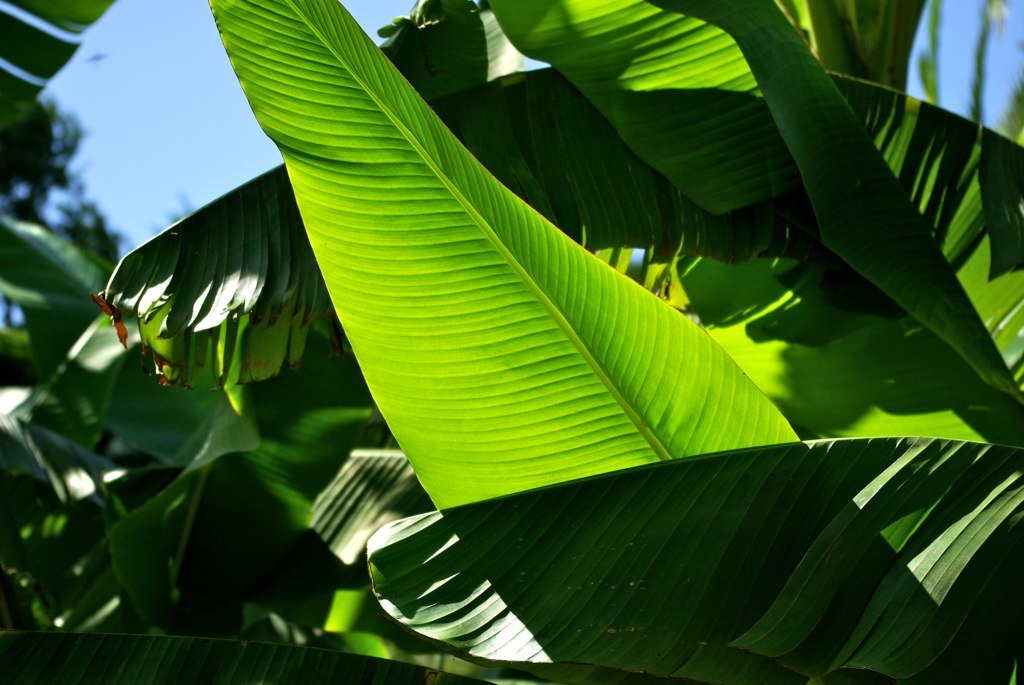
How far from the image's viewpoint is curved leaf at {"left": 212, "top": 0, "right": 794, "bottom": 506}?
77cm

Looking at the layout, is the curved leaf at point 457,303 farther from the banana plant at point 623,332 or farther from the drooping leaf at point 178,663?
the drooping leaf at point 178,663

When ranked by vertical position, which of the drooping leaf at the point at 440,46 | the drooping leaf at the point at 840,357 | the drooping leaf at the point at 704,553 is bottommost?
the drooping leaf at the point at 840,357

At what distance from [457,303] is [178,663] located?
19.6 inches

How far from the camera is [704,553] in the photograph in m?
0.80

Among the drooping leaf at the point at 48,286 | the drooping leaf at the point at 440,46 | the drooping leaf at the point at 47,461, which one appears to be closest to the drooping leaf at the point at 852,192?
the drooping leaf at the point at 440,46

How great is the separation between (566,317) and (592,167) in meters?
0.51

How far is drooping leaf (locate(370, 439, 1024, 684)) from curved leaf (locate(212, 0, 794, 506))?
87 millimetres

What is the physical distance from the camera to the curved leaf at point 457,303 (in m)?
0.77

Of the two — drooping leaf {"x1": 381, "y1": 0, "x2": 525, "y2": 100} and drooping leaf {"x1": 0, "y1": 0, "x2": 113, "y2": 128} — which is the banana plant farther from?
drooping leaf {"x1": 0, "y1": 0, "x2": 113, "y2": 128}

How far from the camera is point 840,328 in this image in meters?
1.37

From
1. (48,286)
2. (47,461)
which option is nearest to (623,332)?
(47,461)

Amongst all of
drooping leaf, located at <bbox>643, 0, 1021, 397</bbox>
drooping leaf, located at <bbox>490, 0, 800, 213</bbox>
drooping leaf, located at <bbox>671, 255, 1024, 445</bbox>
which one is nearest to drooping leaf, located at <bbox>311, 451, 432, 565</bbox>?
drooping leaf, located at <bbox>671, 255, 1024, 445</bbox>

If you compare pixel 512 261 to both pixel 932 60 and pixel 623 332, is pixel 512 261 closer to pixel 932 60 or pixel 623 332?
pixel 623 332

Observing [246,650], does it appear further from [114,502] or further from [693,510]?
[114,502]
